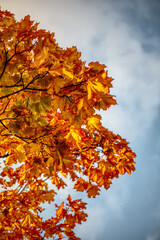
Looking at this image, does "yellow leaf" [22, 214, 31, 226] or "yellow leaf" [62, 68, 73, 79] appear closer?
"yellow leaf" [62, 68, 73, 79]

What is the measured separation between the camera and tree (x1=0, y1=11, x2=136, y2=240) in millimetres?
1546

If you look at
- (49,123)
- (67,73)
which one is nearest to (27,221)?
(49,123)

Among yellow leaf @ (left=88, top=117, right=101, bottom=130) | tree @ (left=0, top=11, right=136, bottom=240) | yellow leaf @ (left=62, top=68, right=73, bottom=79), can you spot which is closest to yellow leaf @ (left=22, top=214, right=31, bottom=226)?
tree @ (left=0, top=11, right=136, bottom=240)

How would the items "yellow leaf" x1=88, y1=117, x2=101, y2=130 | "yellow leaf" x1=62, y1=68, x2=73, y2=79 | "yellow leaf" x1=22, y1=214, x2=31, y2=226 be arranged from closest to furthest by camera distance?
"yellow leaf" x1=62, y1=68, x2=73, y2=79, "yellow leaf" x1=88, y1=117, x2=101, y2=130, "yellow leaf" x1=22, y1=214, x2=31, y2=226

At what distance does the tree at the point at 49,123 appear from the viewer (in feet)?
5.07

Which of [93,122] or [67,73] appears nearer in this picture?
[67,73]

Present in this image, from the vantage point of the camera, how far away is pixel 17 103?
6.43ft

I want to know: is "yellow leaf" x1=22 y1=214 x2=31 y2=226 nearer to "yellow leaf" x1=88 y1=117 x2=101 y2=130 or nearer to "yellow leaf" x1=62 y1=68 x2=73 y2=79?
"yellow leaf" x1=88 y1=117 x2=101 y2=130

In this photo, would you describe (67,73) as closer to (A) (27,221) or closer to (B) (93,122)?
(B) (93,122)

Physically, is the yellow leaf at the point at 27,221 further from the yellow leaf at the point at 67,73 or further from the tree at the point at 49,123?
the yellow leaf at the point at 67,73

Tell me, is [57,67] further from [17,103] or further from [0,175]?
[0,175]

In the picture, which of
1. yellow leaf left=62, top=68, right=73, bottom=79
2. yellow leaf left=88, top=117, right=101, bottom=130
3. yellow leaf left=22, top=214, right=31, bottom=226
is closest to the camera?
yellow leaf left=62, top=68, right=73, bottom=79

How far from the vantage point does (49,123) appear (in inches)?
92.2

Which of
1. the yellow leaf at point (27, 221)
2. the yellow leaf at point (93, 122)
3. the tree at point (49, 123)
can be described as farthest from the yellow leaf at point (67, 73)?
the yellow leaf at point (27, 221)
